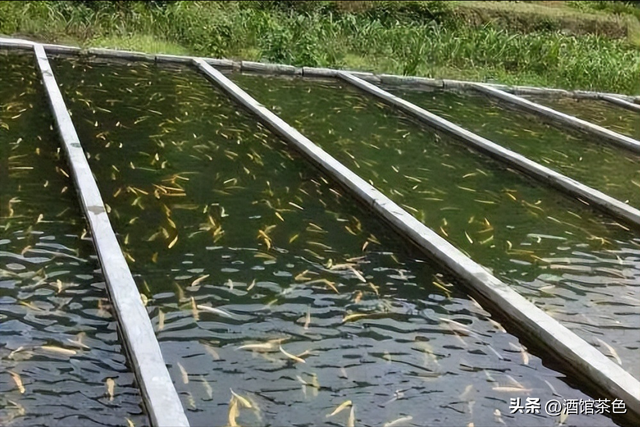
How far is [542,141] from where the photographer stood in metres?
6.79

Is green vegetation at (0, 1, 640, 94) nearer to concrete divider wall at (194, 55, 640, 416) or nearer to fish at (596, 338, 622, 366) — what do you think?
concrete divider wall at (194, 55, 640, 416)

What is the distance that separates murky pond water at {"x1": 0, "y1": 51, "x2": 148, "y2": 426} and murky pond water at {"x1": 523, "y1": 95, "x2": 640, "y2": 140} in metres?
6.00

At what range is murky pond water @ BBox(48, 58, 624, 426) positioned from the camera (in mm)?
2551

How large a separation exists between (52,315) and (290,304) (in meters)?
1.02

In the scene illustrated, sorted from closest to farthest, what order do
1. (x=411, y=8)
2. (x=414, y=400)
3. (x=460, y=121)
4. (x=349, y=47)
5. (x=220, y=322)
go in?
(x=414, y=400) → (x=220, y=322) → (x=460, y=121) → (x=349, y=47) → (x=411, y=8)

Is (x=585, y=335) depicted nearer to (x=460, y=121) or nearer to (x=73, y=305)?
(x=73, y=305)

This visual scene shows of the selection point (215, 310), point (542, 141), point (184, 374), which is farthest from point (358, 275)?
point (542, 141)

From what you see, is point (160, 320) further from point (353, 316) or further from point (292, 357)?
point (353, 316)

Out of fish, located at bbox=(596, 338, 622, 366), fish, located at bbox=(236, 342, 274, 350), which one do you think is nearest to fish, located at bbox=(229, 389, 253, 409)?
fish, located at bbox=(236, 342, 274, 350)

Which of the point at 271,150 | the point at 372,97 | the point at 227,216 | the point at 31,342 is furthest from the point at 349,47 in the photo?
the point at 31,342

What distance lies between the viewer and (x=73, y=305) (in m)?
2.96

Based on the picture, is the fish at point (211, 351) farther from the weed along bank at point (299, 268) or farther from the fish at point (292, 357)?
the fish at point (292, 357)

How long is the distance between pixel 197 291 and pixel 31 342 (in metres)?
0.77

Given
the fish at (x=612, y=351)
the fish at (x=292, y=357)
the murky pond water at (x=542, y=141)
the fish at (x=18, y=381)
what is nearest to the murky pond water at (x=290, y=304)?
the fish at (x=292, y=357)
